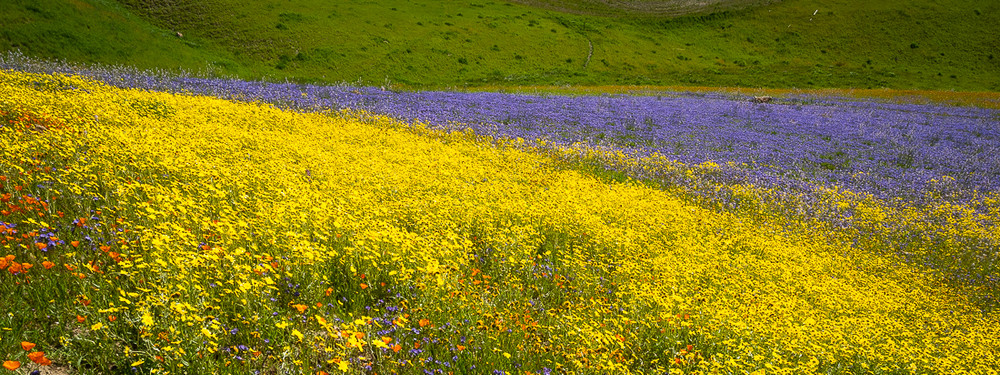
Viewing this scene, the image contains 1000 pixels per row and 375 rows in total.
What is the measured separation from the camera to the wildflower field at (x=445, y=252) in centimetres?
376

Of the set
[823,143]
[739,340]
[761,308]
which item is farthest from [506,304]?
[823,143]

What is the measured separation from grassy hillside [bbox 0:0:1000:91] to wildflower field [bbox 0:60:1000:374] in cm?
2067

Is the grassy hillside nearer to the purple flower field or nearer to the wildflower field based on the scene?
the purple flower field

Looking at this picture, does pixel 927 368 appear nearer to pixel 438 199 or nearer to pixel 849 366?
pixel 849 366

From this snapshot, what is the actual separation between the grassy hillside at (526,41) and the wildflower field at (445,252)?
814 inches

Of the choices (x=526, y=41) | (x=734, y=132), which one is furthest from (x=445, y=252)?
(x=526, y=41)

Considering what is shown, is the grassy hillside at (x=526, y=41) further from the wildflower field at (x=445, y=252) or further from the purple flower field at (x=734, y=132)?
the wildflower field at (x=445, y=252)

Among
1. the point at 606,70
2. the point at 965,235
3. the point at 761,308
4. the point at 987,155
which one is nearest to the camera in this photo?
the point at 761,308

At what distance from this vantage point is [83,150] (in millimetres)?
6727

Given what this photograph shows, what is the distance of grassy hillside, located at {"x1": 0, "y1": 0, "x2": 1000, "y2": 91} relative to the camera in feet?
104

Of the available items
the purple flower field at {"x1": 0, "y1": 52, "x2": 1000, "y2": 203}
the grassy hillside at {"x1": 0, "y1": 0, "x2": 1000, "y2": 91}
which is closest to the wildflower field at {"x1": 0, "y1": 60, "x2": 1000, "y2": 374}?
the purple flower field at {"x1": 0, "y1": 52, "x2": 1000, "y2": 203}

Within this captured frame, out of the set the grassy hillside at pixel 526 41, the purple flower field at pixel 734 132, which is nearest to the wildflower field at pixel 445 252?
the purple flower field at pixel 734 132

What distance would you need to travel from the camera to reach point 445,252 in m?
5.13

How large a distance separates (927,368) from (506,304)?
4.16 m
